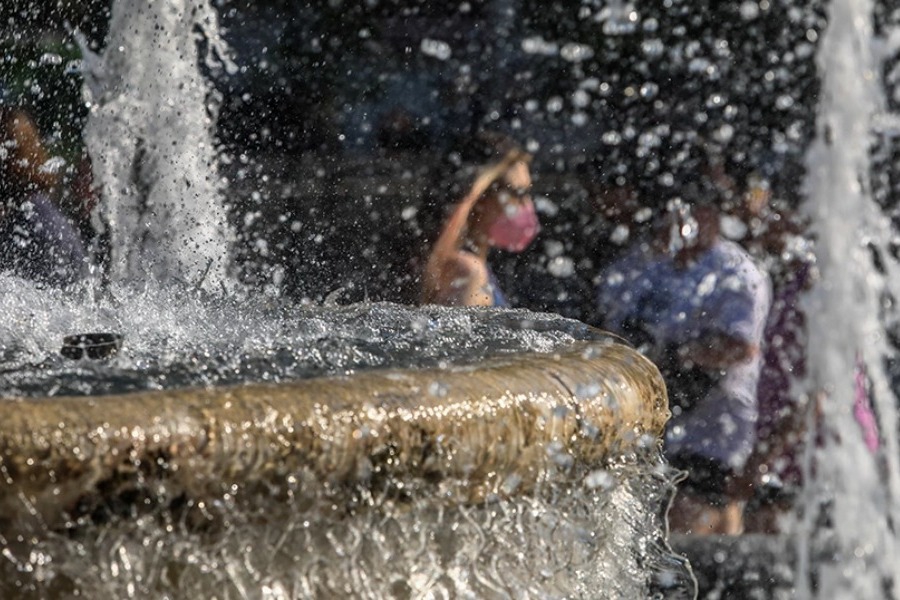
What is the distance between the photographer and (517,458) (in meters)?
1.76

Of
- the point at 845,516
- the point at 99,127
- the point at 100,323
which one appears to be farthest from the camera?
the point at 99,127

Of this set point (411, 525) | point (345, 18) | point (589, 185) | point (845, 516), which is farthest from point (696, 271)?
point (345, 18)

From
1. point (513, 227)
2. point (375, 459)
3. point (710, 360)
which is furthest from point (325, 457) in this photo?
point (513, 227)

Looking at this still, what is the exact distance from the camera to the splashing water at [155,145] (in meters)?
4.17

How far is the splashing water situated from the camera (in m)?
4.17

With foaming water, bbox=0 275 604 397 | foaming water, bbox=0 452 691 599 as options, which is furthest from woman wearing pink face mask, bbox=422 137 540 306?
foaming water, bbox=0 452 691 599

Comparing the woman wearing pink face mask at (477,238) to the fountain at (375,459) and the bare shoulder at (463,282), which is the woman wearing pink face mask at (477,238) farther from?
the fountain at (375,459)

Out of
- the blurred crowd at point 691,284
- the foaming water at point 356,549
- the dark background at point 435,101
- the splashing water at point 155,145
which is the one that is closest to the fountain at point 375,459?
the foaming water at point 356,549

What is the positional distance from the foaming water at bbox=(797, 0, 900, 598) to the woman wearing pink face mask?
88 cm

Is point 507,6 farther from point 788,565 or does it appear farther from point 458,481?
point 458,481

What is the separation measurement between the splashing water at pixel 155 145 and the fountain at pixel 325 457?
1.73m

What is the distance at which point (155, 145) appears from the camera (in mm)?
4316

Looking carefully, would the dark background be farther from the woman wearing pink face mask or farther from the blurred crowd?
the woman wearing pink face mask

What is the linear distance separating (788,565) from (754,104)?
105 inches
